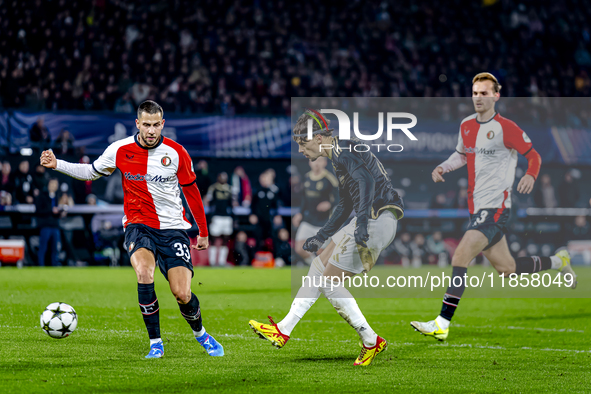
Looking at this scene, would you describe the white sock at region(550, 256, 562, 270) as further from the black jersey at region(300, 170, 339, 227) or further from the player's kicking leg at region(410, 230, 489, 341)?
the black jersey at region(300, 170, 339, 227)

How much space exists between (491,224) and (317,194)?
327 centimetres

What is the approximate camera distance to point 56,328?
7020mm

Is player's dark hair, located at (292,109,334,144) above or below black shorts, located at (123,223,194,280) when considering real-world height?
above

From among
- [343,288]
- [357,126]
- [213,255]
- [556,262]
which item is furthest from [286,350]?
[213,255]

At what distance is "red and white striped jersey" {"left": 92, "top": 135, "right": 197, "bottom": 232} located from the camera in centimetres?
670

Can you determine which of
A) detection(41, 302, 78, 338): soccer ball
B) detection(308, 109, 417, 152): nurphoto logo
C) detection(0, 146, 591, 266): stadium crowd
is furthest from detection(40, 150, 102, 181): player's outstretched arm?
detection(0, 146, 591, 266): stadium crowd

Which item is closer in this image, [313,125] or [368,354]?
[368,354]

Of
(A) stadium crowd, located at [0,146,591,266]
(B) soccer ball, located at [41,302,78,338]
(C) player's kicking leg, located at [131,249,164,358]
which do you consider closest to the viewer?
(C) player's kicking leg, located at [131,249,164,358]

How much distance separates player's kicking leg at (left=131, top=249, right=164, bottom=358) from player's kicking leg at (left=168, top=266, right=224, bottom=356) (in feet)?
0.61

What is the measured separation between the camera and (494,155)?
8555 millimetres

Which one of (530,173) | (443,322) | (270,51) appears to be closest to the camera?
(443,322)

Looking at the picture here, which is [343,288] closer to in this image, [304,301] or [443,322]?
[304,301]

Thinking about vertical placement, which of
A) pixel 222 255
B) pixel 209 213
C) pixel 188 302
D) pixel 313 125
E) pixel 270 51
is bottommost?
pixel 222 255

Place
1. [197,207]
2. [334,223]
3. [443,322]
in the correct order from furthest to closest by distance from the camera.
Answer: [443,322], [334,223], [197,207]
